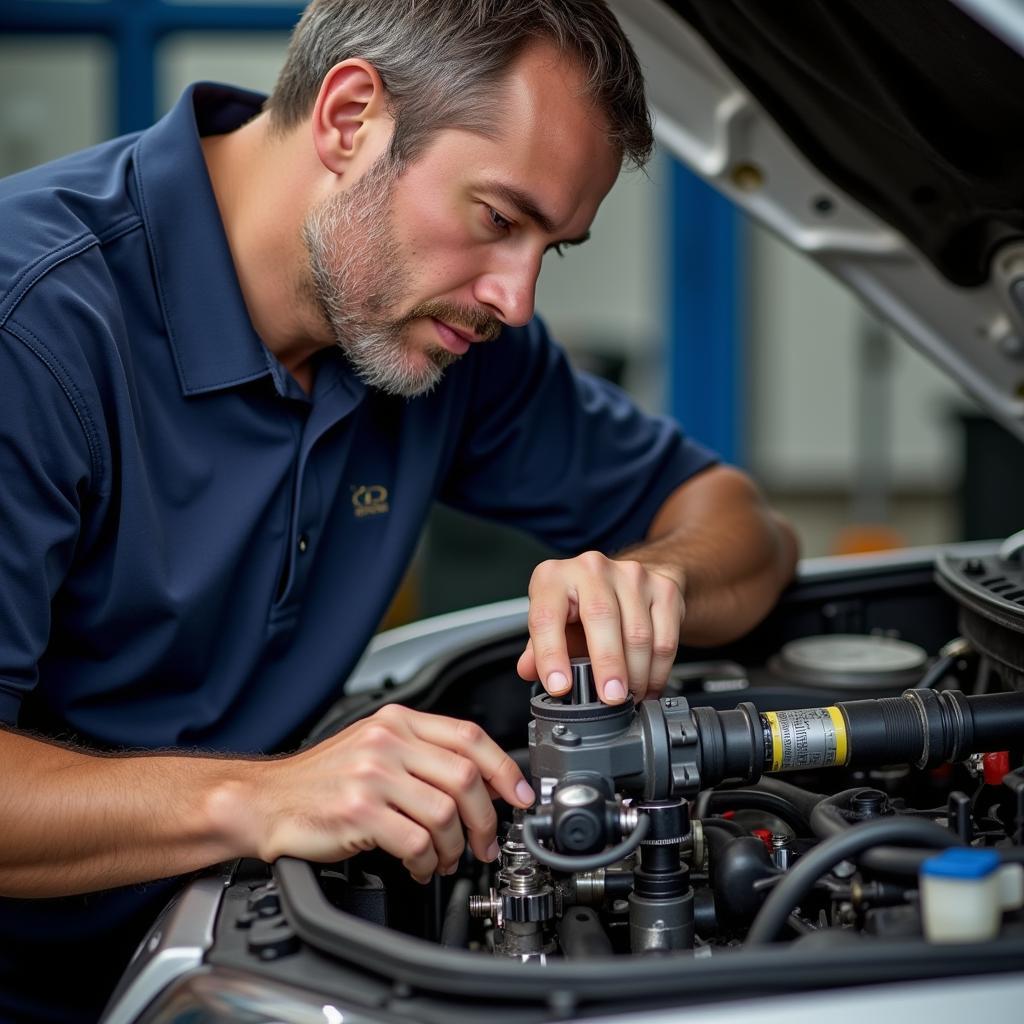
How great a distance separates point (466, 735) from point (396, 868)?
11.1 inches

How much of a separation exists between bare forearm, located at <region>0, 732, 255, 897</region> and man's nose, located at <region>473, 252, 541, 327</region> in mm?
544

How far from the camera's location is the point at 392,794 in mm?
918

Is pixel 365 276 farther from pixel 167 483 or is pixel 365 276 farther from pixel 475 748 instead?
pixel 475 748

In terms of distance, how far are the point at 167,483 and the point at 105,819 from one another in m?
0.40

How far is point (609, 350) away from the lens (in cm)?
462

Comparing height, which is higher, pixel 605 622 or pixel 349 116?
pixel 349 116

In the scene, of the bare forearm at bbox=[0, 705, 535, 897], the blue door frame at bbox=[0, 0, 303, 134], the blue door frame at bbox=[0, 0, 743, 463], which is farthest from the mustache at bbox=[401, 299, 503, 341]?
the blue door frame at bbox=[0, 0, 303, 134]

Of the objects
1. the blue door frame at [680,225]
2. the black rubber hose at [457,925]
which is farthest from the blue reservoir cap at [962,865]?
the blue door frame at [680,225]

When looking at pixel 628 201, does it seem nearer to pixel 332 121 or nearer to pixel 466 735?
pixel 332 121

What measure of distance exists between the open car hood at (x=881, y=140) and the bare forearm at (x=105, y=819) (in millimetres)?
819

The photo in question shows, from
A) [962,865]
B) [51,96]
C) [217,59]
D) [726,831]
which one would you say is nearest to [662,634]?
[726,831]

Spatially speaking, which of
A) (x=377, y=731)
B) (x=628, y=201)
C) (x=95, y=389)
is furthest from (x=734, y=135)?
(x=628, y=201)

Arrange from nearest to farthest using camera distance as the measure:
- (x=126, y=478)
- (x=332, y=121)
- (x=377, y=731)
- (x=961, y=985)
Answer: (x=961, y=985), (x=377, y=731), (x=126, y=478), (x=332, y=121)

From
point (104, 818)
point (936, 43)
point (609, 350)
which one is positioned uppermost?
point (609, 350)
